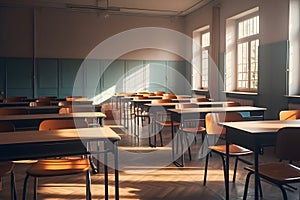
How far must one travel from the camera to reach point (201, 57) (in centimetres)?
995

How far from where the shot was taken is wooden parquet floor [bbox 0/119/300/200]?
3.19 meters

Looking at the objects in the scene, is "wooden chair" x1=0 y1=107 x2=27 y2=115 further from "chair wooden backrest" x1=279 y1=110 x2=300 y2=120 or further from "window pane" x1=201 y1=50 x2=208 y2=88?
"window pane" x1=201 y1=50 x2=208 y2=88

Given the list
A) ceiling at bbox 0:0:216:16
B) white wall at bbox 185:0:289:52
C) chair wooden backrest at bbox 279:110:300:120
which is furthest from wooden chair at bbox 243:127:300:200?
ceiling at bbox 0:0:216:16

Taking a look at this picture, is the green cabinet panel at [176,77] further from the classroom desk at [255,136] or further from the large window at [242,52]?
the classroom desk at [255,136]

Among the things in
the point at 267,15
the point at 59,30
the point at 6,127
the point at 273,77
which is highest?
the point at 59,30

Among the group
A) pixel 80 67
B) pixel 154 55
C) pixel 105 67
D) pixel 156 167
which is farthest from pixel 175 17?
pixel 156 167

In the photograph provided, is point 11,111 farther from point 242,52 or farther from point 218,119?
point 242,52

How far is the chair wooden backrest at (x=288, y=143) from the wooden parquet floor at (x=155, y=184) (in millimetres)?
1047

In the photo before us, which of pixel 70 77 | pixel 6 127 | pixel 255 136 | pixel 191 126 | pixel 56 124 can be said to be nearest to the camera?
pixel 255 136

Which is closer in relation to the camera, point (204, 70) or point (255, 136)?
point (255, 136)

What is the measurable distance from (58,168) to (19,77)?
315 inches

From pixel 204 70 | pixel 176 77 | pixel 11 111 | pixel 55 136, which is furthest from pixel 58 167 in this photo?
pixel 176 77

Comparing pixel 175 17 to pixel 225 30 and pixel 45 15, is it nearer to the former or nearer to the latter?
pixel 225 30

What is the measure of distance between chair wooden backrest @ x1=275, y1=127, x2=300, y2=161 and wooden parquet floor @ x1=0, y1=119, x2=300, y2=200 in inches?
41.2
